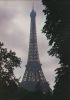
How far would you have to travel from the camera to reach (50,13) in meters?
34.2

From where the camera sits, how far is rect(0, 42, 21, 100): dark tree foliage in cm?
4506

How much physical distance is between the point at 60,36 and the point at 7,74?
14.1 meters

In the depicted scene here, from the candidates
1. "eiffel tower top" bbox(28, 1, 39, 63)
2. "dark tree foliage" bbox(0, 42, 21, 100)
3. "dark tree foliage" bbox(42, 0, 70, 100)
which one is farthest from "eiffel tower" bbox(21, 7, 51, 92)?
"dark tree foliage" bbox(42, 0, 70, 100)

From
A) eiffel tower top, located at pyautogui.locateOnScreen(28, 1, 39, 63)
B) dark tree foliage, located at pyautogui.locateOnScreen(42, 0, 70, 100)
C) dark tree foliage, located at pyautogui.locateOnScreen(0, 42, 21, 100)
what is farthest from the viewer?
eiffel tower top, located at pyautogui.locateOnScreen(28, 1, 39, 63)

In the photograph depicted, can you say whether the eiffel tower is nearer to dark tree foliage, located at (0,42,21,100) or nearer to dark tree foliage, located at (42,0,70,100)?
dark tree foliage, located at (0,42,21,100)

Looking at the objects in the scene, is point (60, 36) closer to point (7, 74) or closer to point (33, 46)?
point (7, 74)

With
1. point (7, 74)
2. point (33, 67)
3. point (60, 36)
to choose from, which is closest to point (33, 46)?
point (33, 67)

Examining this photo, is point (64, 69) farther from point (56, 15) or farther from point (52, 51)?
point (56, 15)

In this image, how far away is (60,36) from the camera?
32375 mm

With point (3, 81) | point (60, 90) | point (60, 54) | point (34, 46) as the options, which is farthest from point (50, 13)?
point (34, 46)

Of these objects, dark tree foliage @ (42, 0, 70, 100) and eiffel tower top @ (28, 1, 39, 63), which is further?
eiffel tower top @ (28, 1, 39, 63)

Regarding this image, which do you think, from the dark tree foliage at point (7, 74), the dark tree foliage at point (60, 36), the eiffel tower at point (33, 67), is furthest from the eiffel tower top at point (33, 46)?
the dark tree foliage at point (60, 36)

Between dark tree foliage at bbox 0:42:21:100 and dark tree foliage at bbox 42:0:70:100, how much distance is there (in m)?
11.3

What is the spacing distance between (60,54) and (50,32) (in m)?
2.04
